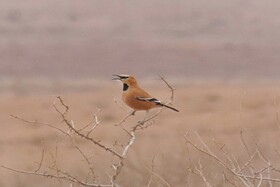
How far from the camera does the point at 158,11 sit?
154 ft

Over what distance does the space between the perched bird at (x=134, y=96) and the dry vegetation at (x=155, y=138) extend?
0.46ft

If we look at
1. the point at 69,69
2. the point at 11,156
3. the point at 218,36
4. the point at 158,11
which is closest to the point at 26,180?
the point at 11,156

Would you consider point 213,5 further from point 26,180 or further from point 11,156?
point 26,180

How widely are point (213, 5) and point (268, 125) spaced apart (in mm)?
29127

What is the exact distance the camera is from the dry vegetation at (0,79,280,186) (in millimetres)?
9773

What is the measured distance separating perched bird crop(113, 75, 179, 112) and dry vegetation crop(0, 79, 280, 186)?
140 millimetres

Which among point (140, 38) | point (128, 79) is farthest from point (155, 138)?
point (140, 38)

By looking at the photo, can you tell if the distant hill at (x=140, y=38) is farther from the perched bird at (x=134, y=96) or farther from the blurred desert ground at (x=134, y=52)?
the perched bird at (x=134, y=96)

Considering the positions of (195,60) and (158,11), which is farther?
(158,11)

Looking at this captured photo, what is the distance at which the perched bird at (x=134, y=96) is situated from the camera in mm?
6902

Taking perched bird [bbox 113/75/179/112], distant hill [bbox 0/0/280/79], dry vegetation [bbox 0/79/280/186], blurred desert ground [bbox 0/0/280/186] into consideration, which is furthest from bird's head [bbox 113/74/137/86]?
distant hill [bbox 0/0/280/79]

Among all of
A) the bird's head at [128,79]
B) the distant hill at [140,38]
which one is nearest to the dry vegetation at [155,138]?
the bird's head at [128,79]

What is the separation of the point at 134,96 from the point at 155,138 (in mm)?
10813

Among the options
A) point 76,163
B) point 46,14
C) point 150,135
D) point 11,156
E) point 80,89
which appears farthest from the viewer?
point 46,14
